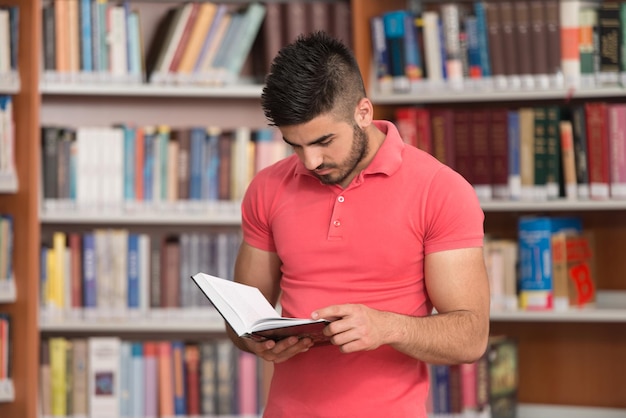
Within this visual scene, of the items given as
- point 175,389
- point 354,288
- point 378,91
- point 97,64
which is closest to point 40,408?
point 175,389

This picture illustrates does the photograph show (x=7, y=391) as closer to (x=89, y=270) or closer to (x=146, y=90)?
(x=89, y=270)

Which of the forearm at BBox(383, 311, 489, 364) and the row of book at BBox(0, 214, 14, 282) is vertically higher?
the row of book at BBox(0, 214, 14, 282)

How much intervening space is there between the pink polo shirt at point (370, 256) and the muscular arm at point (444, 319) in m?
0.03

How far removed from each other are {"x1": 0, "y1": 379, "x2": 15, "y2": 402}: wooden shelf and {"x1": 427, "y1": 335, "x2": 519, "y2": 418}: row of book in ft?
4.57

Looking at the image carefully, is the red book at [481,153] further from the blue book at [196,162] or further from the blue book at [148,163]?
the blue book at [148,163]

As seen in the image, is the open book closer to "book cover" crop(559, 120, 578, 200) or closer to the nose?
the nose

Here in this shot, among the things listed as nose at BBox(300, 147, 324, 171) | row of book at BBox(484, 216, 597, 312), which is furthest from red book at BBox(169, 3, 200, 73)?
nose at BBox(300, 147, 324, 171)

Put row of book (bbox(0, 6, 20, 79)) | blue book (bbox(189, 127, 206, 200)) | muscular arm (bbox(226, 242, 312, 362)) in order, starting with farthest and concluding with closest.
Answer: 1. blue book (bbox(189, 127, 206, 200))
2. row of book (bbox(0, 6, 20, 79))
3. muscular arm (bbox(226, 242, 312, 362))

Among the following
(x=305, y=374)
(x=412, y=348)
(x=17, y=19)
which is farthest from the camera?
(x=17, y=19)

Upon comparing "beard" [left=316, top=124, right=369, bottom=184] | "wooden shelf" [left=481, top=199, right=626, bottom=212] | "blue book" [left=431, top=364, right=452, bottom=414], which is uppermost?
"beard" [left=316, top=124, right=369, bottom=184]

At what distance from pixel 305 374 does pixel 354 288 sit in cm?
19

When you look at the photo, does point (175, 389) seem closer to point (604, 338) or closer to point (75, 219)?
point (75, 219)

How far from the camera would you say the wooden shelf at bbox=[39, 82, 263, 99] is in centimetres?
333

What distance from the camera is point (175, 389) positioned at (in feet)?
11.1
